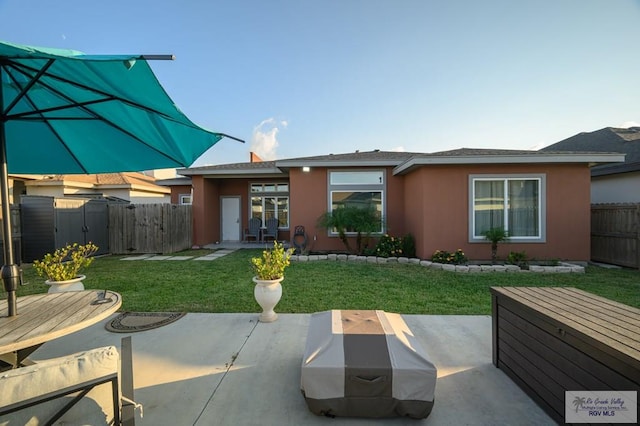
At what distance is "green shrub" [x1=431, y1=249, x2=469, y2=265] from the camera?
24.3 ft

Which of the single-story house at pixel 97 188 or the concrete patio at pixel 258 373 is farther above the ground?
the single-story house at pixel 97 188

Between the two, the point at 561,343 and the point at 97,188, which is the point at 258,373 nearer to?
the point at 561,343

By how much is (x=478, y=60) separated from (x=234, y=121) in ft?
32.1

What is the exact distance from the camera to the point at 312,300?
472cm

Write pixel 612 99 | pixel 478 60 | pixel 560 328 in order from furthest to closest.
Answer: pixel 612 99, pixel 478 60, pixel 560 328

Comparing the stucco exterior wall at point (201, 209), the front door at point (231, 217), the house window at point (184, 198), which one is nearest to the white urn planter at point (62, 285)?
the stucco exterior wall at point (201, 209)

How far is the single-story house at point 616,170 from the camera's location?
8867mm

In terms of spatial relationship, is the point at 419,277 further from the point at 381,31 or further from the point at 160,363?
the point at 381,31

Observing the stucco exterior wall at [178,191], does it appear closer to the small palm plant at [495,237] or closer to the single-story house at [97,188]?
the single-story house at [97,188]

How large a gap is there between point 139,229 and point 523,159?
1206 cm

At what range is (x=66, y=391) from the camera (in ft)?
4.32

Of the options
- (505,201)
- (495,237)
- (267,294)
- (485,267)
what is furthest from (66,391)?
(505,201)

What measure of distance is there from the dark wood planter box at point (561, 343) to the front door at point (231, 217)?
11636 millimetres

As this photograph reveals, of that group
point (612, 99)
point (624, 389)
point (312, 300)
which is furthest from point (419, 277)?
point (612, 99)
